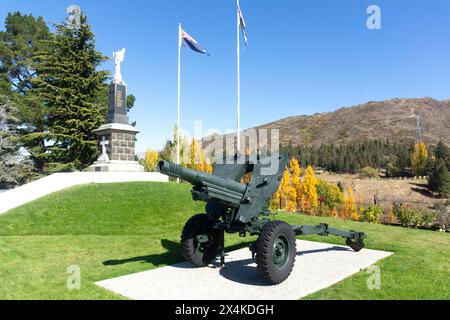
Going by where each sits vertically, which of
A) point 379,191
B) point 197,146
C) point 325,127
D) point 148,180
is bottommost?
point 379,191

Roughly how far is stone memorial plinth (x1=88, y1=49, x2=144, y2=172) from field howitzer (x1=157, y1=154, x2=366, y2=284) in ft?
41.6

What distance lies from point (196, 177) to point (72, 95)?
2342 cm

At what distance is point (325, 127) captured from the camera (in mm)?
181375

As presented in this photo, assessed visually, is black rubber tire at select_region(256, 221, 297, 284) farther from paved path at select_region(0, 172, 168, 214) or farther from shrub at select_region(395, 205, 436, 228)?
shrub at select_region(395, 205, 436, 228)

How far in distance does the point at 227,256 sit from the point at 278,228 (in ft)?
8.00

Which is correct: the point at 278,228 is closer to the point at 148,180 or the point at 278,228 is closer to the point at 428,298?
the point at 428,298

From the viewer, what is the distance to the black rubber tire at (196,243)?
19.5 ft

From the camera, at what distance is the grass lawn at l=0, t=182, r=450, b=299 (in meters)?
5.06

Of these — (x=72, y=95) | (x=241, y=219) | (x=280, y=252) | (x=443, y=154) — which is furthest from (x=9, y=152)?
(x=443, y=154)

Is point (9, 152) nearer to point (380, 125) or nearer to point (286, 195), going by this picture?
point (286, 195)

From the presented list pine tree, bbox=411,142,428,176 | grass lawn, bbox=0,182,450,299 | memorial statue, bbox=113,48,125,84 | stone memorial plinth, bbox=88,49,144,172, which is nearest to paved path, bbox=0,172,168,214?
grass lawn, bbox=0,182,450,299

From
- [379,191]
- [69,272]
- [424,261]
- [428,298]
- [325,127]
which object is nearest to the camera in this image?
[428,298]
